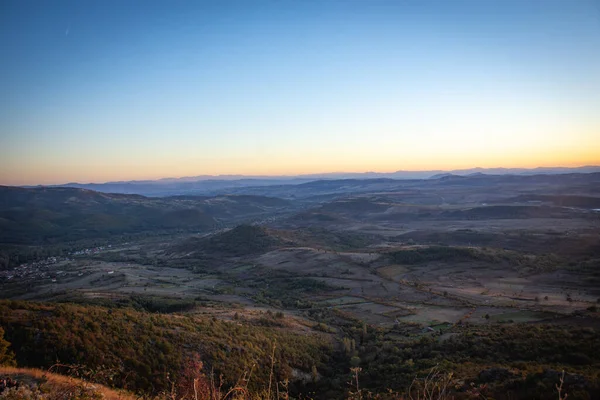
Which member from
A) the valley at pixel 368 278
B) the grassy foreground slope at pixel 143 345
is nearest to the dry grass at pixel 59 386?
the grassy foreground slope at pixel 143 345

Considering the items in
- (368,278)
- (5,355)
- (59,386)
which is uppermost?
(59,386)

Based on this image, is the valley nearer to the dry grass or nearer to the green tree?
the green tree

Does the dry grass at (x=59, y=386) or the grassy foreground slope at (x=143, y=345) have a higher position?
the dry grass at (x=59, y=386)

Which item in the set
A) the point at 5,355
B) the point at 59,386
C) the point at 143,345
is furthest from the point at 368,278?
the point at 59,386

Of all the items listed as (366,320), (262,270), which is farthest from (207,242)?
(366,320)

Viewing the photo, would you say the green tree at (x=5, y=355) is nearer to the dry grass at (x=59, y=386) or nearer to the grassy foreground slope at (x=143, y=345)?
the grassy foreground slope at (x=143, y=345)

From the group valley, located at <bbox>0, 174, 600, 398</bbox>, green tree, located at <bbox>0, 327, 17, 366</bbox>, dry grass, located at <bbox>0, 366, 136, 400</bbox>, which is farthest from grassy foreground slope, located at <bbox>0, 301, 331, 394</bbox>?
dry grass, located at <bbox>0, 366, 136, 400</bbox>

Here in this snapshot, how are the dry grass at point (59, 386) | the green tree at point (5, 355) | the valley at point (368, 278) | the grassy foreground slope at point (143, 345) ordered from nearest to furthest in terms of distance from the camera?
the dry grass at point (59, 386), the green tree at point (5, 355), the grassy foreground slope at point (143, 345), the valley at point (368, 278)

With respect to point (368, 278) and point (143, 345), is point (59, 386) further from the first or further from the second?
point (368, 278)
